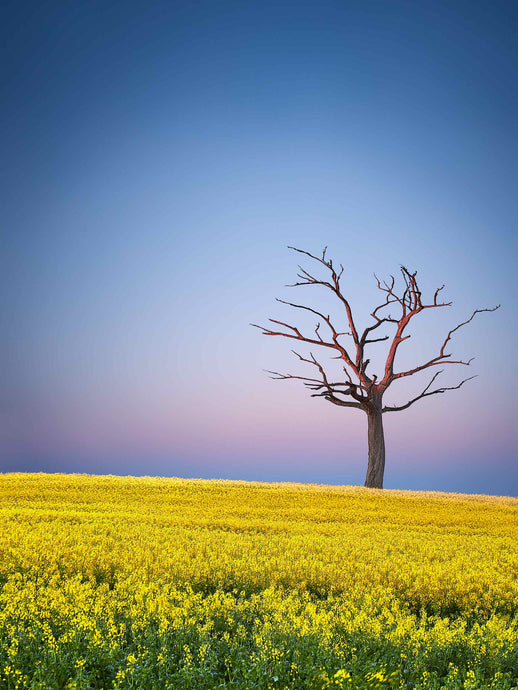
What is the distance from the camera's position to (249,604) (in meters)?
7.11

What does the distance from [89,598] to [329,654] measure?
323 cm

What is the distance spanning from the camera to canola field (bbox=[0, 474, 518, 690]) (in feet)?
17.9

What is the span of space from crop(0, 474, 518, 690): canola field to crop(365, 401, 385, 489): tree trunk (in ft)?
50.0

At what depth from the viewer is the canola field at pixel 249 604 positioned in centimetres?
545

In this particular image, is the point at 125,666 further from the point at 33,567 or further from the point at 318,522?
the point at 318,522

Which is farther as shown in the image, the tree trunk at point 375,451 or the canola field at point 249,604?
the tree trunk at point 375,451

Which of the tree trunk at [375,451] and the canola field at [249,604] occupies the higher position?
the tree trunk at [375,451]

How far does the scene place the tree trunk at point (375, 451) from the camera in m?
31.2

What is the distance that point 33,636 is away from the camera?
5773 millimetres

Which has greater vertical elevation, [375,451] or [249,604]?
[375,451]

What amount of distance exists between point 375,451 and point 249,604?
82.8ft

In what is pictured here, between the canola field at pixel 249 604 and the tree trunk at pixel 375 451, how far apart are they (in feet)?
50.0

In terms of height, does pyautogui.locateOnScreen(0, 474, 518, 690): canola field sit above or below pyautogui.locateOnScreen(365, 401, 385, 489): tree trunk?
below

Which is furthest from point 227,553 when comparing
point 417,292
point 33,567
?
point 417,292
